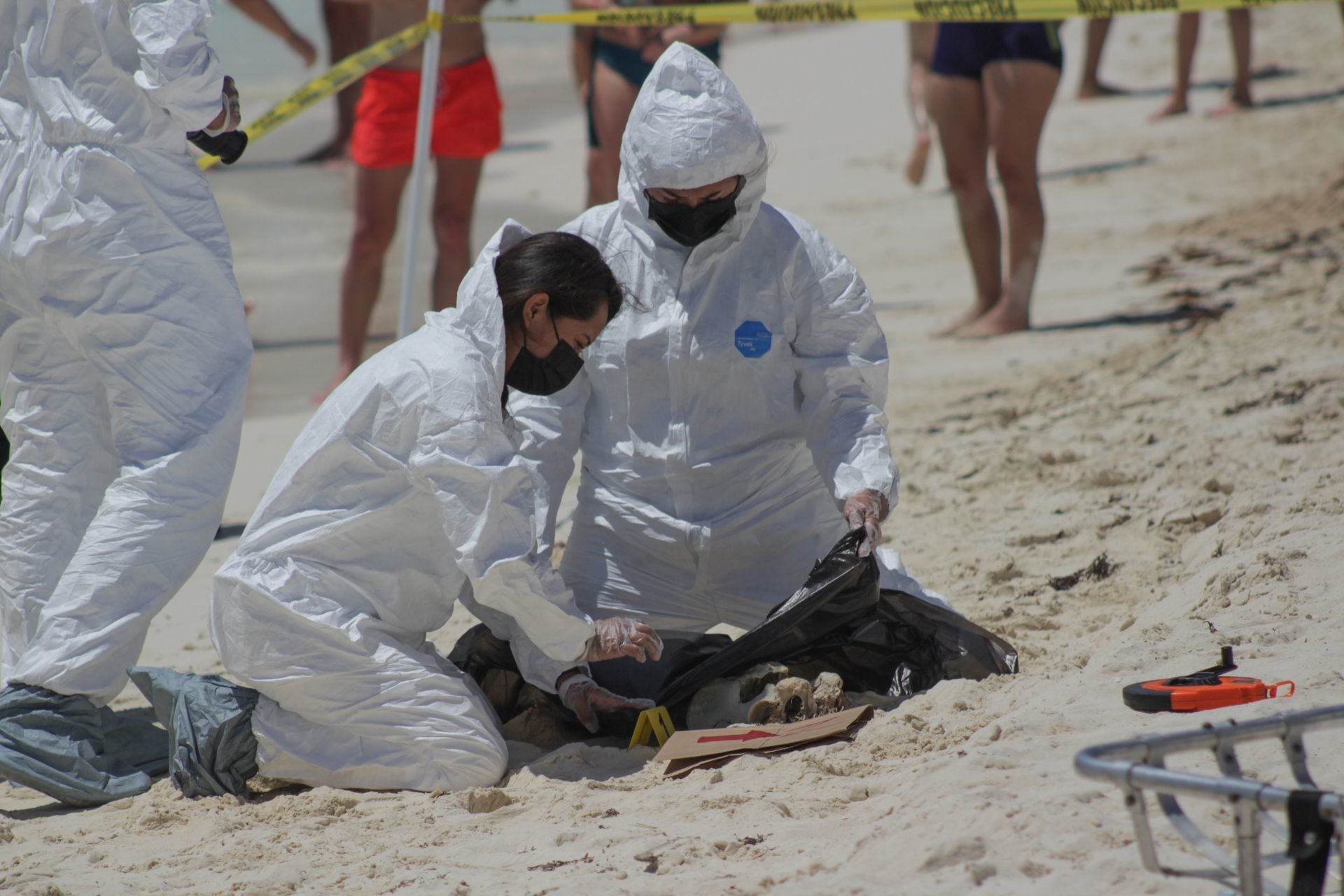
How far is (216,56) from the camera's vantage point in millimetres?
3350

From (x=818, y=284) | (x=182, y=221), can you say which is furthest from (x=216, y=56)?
(x=818, y=284)

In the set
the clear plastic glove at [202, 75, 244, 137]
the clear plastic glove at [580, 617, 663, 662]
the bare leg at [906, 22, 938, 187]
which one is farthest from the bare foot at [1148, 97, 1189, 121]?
the clear plastic glove at [580, 617, 663, 662]

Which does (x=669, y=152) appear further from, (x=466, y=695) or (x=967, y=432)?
(x=967, y=432)

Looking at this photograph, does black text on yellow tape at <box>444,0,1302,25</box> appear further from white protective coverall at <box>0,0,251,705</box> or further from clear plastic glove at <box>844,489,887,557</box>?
clear plastic glove at <box>844,489,887,557</box>

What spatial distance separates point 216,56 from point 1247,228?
5996 millimetres

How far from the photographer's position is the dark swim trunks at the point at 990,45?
19.9 ft

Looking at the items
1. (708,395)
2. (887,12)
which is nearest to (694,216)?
(708,395)

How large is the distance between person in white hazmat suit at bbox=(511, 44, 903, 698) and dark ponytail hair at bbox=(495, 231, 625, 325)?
40 cm

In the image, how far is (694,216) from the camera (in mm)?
3279

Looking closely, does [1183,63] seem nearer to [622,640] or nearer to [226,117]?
[226,117]

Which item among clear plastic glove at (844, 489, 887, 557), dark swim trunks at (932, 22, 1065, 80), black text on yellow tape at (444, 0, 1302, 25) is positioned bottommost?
clear plastic glove at (844, 489, 887, 557)

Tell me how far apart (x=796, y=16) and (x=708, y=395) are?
8.83 ft

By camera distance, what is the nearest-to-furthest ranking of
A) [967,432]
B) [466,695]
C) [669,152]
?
[466,695] < [669,152] < [967,432]

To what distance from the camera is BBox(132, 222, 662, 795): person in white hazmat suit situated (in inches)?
110
